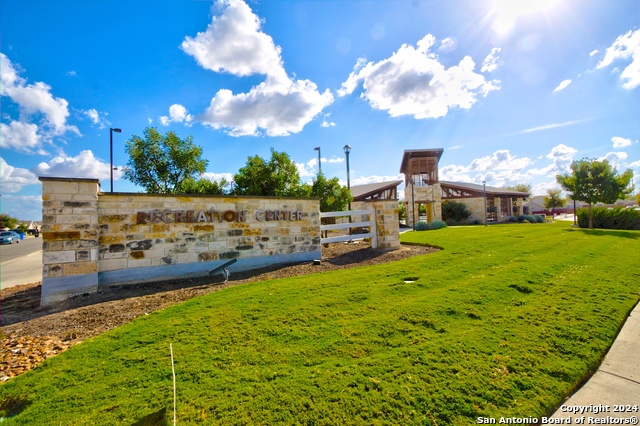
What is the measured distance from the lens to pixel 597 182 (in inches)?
715

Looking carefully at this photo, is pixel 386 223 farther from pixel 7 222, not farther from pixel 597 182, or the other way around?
pixel 7 222

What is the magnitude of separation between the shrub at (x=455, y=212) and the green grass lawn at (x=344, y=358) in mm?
24919

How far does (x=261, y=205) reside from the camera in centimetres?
838

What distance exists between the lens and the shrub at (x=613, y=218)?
61.9ft

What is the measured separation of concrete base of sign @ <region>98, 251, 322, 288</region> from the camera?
6.37 m

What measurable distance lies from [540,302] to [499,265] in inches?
103

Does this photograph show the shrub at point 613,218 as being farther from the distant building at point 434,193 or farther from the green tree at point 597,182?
the distant building at point 434,193

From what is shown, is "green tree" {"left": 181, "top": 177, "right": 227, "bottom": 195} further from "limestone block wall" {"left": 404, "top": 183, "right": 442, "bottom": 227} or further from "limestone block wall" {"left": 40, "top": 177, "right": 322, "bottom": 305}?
"limestone block wall" {"left": 404, "top": 183, "right": 442, "bottom": 227}

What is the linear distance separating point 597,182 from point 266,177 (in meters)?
22.3

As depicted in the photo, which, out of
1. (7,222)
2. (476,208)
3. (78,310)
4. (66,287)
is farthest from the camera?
(7,222)

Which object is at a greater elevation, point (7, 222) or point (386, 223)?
point (7, 222)

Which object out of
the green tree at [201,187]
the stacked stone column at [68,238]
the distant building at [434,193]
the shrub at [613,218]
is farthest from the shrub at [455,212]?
the stacked stone column at [68,238]

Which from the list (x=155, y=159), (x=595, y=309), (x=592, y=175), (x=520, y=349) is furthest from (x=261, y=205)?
(x=592, y=175)

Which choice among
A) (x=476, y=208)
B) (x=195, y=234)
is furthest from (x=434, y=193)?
(x=195, y=234)
